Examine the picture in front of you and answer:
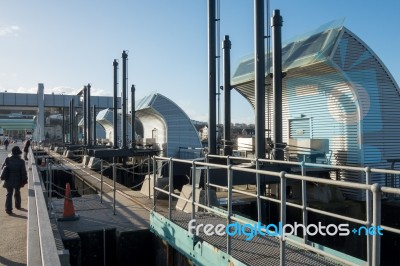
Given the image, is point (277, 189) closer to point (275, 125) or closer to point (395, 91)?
point (275, 125)

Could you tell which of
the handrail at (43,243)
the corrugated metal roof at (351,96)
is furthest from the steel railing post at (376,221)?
the corrugated metal roof at (351,96)

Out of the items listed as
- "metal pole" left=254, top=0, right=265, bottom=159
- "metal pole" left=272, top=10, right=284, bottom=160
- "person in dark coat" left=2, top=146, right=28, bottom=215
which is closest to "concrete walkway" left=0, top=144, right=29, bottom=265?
"person in dark coat" left=2, top=146, right=28, bottom=215

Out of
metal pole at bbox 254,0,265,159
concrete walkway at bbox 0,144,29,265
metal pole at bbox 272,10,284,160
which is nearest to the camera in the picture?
concrete walkway at bbox 0,144,29,265

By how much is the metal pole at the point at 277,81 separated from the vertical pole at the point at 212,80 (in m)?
2.51

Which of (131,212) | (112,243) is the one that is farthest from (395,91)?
(112,243)

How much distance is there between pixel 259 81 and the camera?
11930 millimetres

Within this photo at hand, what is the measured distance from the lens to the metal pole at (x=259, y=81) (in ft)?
38.5

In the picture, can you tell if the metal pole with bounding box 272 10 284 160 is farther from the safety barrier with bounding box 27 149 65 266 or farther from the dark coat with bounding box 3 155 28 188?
the safety barrier with bounding box 27 149 65 266

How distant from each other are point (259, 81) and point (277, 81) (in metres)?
1.08

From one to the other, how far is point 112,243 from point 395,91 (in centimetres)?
1421

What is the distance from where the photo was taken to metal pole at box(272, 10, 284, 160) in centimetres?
1259

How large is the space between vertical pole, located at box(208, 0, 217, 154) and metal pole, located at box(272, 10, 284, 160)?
8.23 feet

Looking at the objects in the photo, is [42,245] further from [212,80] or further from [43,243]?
[212,80]

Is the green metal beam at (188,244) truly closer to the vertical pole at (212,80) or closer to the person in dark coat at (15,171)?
the person in dark coat at (15,171)
